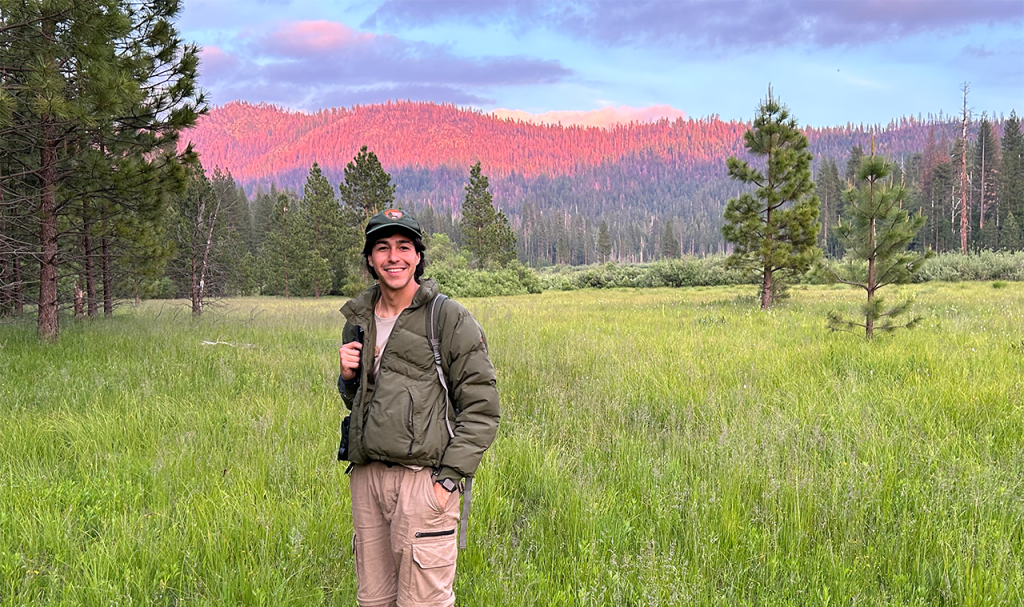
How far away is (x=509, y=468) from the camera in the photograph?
402 centimetres

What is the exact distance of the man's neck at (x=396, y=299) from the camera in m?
2.16

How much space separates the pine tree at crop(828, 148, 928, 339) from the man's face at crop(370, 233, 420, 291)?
8284 mm

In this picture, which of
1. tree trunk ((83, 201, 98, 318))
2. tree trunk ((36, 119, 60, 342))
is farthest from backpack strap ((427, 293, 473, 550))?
tree trunk ((36, 119, 60, 342))

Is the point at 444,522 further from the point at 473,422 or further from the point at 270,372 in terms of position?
the point at 270,372

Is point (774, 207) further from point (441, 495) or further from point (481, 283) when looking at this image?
point (481, 283)

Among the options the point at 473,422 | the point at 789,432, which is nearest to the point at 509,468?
the point at 473,422

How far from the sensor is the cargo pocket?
1.94m

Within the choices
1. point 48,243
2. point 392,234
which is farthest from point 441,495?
point 48,243

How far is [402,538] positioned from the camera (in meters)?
1.96

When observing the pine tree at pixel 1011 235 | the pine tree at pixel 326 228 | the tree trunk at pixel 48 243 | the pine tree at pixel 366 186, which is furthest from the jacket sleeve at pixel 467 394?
the pine tree at pixel 1011 235

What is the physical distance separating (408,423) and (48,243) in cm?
1101

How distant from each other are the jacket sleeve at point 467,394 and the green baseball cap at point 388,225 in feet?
1.22

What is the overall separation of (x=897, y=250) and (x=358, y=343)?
9237 mm

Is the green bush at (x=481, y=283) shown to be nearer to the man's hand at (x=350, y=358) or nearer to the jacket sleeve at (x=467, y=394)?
the man's hand at (x=350, y=358)
